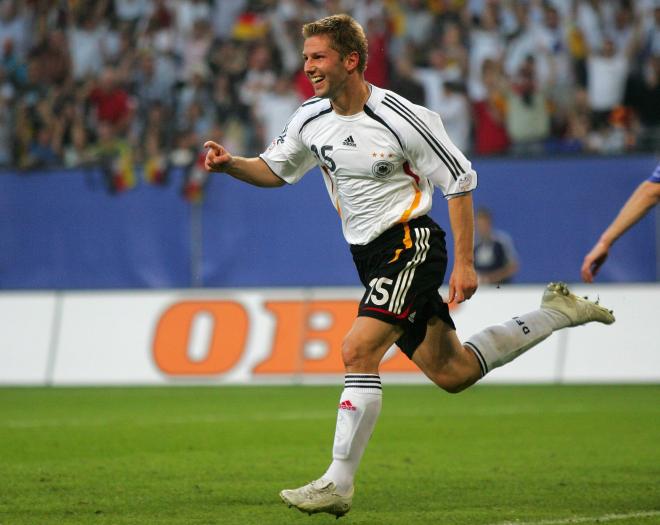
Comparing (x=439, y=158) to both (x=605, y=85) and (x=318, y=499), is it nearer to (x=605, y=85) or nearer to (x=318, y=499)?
(x=318, y=499)

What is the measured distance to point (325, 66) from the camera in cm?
617

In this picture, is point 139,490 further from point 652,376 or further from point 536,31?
point 536,31

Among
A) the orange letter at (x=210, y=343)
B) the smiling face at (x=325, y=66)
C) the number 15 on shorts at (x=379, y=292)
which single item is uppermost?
the smiling face at (x=325, y=66)

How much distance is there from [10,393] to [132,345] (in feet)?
4.95

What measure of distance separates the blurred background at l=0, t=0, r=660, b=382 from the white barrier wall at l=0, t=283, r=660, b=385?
0.09 m

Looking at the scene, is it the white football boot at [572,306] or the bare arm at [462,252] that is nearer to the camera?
the bare arm at [462,252]

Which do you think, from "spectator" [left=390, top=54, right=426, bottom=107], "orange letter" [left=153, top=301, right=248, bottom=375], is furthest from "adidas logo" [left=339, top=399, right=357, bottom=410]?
"spectator" [left=390, top=54, right=426, bottom=107]

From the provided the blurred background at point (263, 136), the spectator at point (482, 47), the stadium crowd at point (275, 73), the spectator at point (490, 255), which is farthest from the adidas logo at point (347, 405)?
the spectator at point (482, 47)

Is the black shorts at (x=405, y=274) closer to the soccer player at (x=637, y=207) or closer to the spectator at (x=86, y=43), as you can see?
the soccer player at (x=637, y=207)

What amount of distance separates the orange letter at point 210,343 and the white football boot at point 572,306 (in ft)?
25.7

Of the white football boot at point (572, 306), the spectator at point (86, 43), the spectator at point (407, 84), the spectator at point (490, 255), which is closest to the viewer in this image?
the white football boot at point (572, 306)

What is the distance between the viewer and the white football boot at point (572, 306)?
7.14m

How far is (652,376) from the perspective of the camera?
547 inches

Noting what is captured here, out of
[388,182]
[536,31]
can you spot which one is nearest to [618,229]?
[388,182]
